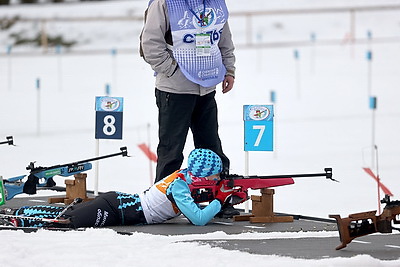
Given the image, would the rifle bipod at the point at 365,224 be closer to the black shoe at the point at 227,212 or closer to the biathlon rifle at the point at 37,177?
the black shoe at the point at 227,212

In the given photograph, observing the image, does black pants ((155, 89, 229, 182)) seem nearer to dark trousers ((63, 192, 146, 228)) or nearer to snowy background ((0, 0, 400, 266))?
dark trousers ((63, 192, 146, 228))

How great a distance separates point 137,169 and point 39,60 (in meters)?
14.9

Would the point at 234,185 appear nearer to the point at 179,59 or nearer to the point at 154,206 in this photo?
the point at 154,206

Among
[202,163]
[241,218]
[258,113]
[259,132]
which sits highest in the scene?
[258,113]

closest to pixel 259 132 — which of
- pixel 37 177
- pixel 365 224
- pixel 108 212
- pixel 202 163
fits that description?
pixel 202 163

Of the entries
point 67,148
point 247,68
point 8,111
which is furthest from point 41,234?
point 247,68

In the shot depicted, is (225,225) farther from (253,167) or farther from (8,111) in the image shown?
(8,111)

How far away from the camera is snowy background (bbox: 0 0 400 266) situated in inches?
371

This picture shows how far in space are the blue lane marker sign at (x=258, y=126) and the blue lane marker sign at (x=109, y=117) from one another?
3.17ft

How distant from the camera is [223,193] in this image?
22.1ft

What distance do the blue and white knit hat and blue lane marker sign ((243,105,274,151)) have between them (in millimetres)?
813

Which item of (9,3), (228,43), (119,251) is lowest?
(119,251)

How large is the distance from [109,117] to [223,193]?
1418 mm

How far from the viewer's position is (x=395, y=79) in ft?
67.1
